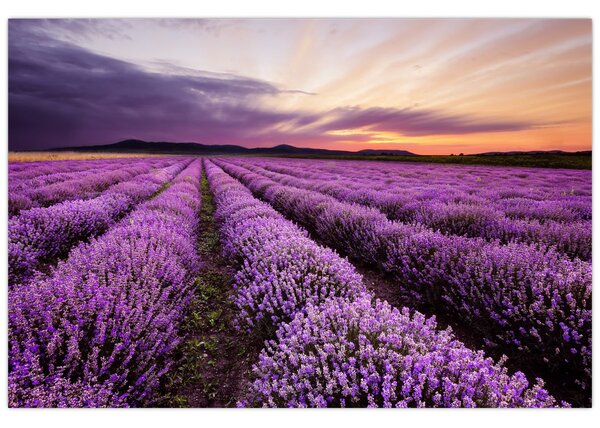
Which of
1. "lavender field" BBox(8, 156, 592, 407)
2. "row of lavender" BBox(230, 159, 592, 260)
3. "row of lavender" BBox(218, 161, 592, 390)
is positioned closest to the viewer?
"lavender field" BBox(8, 156, 592, 407)

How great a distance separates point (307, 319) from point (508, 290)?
1.65 metres

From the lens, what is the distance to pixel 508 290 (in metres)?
2.48

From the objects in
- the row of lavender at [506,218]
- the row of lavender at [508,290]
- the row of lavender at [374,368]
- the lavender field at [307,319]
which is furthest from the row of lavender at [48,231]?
the row of lavender at [506,218]

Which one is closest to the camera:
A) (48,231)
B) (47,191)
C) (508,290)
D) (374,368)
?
(374,368)

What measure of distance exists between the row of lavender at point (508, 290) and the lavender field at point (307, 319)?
0.02 metres

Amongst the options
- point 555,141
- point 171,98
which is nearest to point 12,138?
point 171,98

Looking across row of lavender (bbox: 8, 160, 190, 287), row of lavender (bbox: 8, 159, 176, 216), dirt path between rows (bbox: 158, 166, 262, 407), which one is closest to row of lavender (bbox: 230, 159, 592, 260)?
dirt path between rows (bbox: 158, 166, 262, 407)

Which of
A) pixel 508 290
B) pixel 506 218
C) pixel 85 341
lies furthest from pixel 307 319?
pixel 506 218

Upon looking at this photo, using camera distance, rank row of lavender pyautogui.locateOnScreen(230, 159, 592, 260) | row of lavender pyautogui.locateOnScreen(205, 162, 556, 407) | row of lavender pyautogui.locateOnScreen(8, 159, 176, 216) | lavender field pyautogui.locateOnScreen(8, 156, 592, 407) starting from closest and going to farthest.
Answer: row of lavender pyautogui.locateOnScreen(205, 162, 556, 407) → lavender field pyautogui.locateOnScreen(8, 156, 592, 407) → row of lavender pyautogui.locateOnScreen(230, 159, 592, 260) → row of lavender pyautogui.locateOnScreen(8, 159, 176, 216)

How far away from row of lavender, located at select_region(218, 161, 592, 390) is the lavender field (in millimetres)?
16

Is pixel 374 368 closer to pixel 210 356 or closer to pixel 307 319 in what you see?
pixel 307 319

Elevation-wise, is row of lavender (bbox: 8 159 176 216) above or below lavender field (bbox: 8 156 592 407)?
above

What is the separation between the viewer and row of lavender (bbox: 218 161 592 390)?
2.03 meters

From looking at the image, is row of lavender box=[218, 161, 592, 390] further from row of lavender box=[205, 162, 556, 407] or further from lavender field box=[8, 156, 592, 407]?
row of lavender box=[205, 162, 556, 407]
